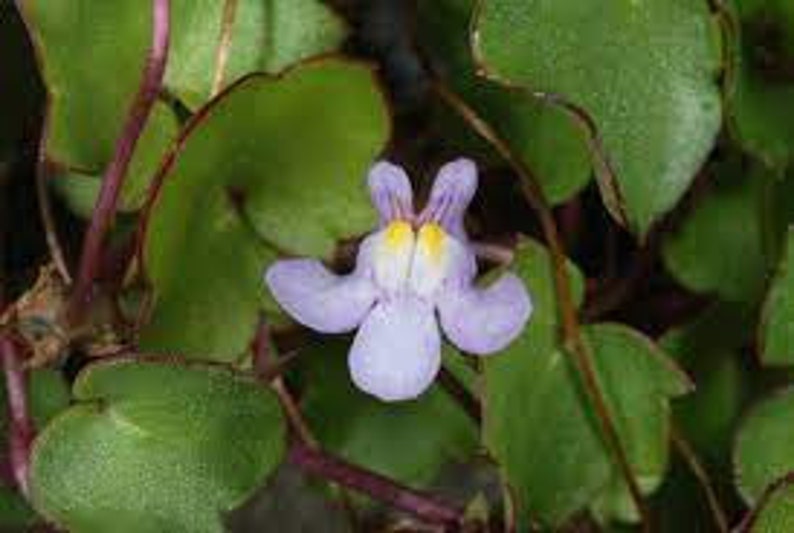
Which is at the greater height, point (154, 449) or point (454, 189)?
point (454, 189)

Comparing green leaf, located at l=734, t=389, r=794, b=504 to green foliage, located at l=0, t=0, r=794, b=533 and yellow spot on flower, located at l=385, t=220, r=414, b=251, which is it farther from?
yellow spot on flower, located at l=385, t=220, r=414, b=251

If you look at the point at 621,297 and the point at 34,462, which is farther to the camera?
the point at 621,297

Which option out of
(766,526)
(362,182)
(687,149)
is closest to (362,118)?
(362,182)

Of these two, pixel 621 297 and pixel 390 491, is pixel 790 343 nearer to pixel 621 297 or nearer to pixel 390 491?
pixel 621 297

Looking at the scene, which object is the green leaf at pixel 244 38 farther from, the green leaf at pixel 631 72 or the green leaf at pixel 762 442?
the green leaf at pixel 762 442

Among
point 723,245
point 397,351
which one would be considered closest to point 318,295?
point 397,351

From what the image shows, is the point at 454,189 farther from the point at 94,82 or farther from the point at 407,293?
the point at 94,82
